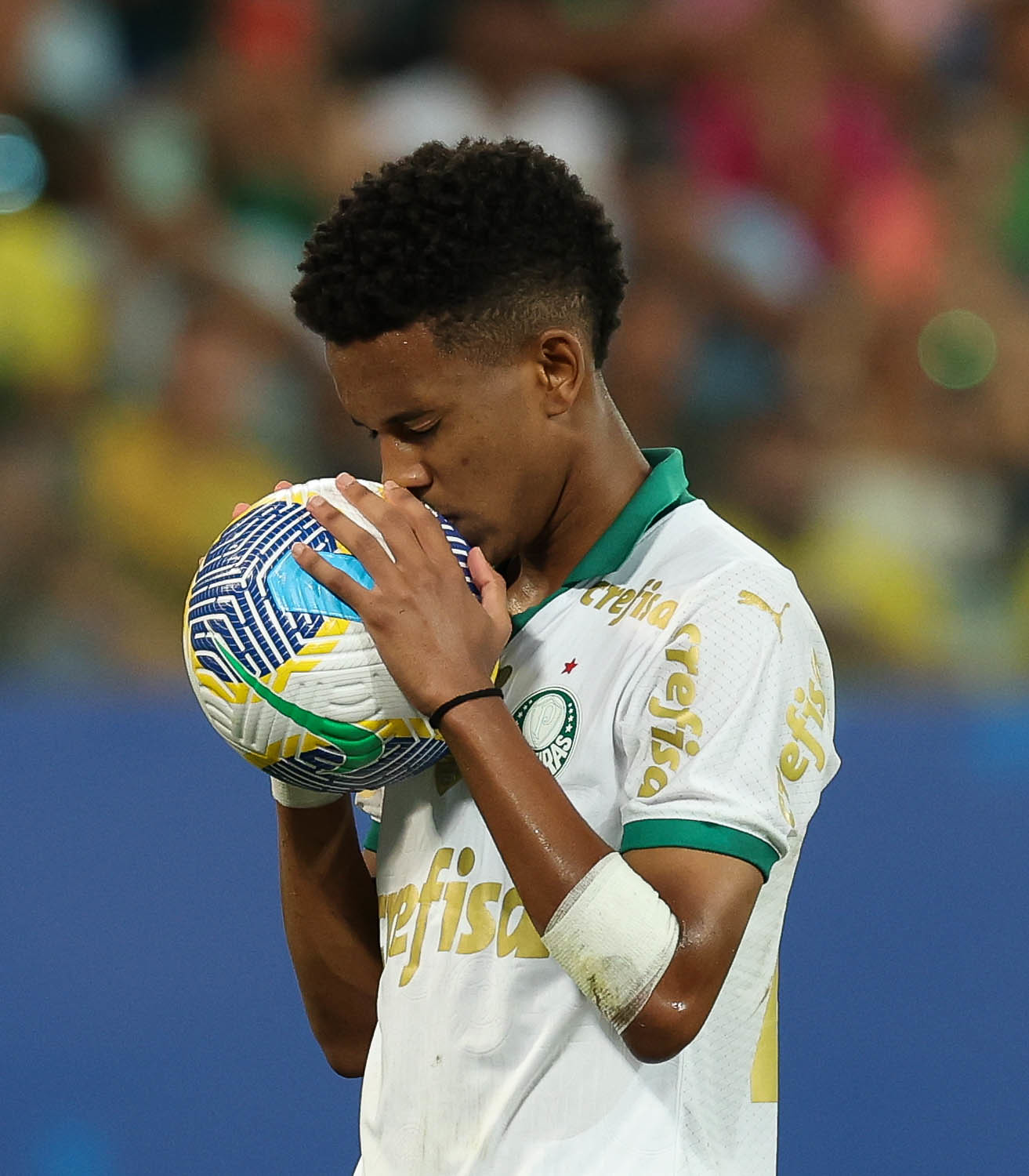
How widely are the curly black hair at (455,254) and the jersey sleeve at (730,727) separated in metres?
0.32

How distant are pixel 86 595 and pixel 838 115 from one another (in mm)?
2034

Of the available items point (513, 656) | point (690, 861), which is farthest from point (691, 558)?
point (690, 861)

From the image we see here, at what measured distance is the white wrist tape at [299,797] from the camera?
1714 millimetres

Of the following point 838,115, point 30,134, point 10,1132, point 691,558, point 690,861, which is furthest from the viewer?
point 838,115

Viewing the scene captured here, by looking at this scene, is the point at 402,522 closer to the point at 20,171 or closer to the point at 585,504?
the point at 585,504

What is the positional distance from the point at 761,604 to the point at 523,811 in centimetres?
29

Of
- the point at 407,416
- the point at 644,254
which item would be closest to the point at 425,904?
the point at 407,416

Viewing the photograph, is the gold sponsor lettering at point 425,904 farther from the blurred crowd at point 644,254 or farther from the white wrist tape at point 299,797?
the blurred crowd at point 644,254

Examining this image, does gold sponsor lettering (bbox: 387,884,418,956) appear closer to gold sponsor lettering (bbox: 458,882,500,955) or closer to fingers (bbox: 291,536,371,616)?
gold sponsor lettering (bbox: 458,882,500,955)

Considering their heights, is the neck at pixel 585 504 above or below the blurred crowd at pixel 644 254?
below

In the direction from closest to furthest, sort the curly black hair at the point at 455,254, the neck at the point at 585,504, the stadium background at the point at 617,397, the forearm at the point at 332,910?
the curly black hair at the point at 455,254 → the neck at the point at 585,504 → the forearm at the point at 332,910 → the stadium background at the point at 617,397

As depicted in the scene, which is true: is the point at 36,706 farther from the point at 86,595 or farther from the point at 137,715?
the point at 86,595

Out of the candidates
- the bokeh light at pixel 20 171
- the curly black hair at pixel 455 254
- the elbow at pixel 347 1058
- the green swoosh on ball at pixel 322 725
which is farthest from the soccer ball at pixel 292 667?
the bokeh light at pixel 20 171

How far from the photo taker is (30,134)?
3705 mm
